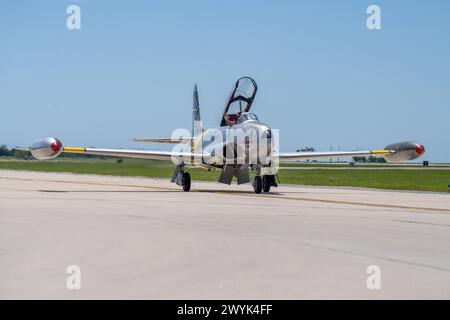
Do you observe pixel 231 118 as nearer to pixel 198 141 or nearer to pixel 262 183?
pixel 262 183

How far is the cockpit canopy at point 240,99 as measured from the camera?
102 feet

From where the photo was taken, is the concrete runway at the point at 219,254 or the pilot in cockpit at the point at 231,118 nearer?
the concrete runway at the point at 219,254

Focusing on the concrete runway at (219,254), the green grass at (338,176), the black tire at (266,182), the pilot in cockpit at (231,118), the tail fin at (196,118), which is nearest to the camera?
the concrete runway at (219,254)

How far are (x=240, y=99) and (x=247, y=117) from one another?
1532mm

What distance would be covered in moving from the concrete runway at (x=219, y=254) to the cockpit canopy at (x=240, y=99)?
46.6 feet

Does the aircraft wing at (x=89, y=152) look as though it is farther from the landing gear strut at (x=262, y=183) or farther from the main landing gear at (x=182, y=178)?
the landing gear strut at (x=262, y=183)

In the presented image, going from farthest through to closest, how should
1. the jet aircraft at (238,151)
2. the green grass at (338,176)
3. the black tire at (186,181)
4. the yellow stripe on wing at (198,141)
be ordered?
the green grass at (338,176) < the yellow stripe on wing at (198,141) < the black tire at (186,181) < the jet aircraft at (238,151)

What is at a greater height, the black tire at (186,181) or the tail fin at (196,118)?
the tail fin at (196,118)

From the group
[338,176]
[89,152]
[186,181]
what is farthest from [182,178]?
[338,176]

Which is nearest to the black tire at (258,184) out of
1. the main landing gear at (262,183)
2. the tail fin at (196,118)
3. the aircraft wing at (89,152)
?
the main landing gear at (262,183)

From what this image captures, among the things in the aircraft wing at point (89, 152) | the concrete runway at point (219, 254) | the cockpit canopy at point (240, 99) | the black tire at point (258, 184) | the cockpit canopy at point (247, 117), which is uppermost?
the cockpit canopy at point (240, 99)

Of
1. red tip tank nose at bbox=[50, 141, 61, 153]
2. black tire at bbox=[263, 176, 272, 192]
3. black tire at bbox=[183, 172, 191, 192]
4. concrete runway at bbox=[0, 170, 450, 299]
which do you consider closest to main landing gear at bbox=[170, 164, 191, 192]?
black tire at bbox=[183, 172, 191, 192]

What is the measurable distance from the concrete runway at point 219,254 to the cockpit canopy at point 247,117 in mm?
12714

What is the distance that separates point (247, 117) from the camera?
30.3 m
